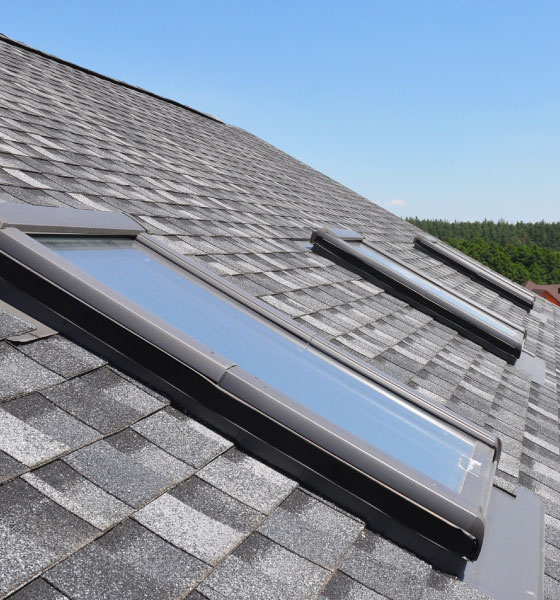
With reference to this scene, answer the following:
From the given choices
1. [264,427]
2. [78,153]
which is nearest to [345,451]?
[264,427]

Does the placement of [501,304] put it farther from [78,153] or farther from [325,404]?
[325,404]

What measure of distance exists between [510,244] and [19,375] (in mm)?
150148

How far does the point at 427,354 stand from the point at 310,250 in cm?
191

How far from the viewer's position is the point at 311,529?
2.18 m

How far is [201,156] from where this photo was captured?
8.72 metres

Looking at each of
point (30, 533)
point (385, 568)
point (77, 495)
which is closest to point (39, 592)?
point (30, 533)

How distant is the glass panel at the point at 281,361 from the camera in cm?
268

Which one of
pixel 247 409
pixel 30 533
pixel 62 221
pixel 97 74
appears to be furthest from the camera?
pixel 97 74

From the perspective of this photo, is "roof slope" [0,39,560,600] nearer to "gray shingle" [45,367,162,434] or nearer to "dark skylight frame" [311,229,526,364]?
"gray shingle" [45,367,162,434]

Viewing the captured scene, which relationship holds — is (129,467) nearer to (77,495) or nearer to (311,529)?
(77,495)

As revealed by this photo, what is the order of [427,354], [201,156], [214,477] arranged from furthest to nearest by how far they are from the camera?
[201,156] < [427,354] < [214,477]

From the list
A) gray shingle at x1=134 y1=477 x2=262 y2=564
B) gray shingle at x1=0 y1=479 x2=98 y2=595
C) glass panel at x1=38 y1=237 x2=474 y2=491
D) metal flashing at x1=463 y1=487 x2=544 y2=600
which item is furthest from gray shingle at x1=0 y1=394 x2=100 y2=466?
metal flashing at x1=463 y1=487 x2=544 y2=600

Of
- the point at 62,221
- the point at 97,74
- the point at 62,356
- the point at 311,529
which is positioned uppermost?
the point at 97,74

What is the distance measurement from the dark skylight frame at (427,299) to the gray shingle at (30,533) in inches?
198
